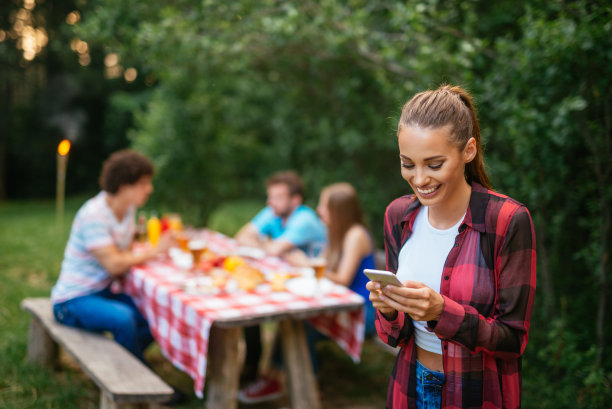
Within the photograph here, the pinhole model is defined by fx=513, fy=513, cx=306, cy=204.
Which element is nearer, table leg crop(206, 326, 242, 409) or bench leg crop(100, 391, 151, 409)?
bench leg crop(100, 391, 151, 409)

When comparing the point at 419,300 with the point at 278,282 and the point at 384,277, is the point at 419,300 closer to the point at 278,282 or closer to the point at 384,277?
the point at 384,277

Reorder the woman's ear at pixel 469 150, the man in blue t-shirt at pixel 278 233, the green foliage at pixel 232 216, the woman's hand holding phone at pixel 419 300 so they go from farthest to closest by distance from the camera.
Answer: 1. the green foliage at pixel 232 216
2. the man in blue t-shirt at pixel 278 233
3. the woman's ear at pixel 469 150
4. the woman's hand holding phone at pixel 419 300

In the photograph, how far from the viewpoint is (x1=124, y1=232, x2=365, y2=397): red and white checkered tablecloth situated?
2705mm

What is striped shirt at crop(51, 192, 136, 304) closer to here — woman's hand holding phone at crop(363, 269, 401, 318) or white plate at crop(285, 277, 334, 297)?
white plate at crop(285, 277, 334, 297)

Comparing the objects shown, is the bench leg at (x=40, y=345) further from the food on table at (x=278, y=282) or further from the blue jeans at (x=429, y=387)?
the blue jeans at (x=429, y=387)

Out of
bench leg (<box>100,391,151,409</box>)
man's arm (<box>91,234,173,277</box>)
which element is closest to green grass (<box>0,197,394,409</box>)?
bench leg (<box>100,391,151,409</box>)

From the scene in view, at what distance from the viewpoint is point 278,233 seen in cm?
429

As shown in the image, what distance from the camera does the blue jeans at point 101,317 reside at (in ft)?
10.2

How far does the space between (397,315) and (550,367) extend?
235cm

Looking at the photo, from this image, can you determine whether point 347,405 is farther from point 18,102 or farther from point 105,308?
point 18,102

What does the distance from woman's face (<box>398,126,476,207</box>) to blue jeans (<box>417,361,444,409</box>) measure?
511 mm

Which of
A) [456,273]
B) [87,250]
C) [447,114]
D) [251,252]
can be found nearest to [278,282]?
[251,252]

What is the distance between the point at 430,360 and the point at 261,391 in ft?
7.01

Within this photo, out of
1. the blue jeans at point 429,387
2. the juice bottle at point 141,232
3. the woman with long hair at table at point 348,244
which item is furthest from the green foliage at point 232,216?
the blue jeans at point 429,387
